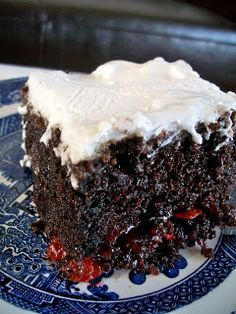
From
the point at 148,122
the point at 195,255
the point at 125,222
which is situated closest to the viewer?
the point at 148,122

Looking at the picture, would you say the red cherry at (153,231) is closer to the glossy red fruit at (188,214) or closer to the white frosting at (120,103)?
the glossy red fruit at (188,214)

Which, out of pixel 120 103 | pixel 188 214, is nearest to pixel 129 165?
pixel 120 103

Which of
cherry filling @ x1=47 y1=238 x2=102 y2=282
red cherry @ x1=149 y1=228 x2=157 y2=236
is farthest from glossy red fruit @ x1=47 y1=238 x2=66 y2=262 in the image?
red cherry @ x1=149 y1=228 x2=157 y2=236

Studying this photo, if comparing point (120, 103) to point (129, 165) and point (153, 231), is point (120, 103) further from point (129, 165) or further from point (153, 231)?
point (153, 231)

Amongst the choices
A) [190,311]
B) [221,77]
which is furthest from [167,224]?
[221,77]

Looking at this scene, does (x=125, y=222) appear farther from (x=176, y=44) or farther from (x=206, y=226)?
(x=176, y=44)

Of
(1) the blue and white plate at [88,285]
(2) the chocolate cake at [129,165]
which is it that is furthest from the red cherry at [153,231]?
(1) the blue and white plate at [88,285]
